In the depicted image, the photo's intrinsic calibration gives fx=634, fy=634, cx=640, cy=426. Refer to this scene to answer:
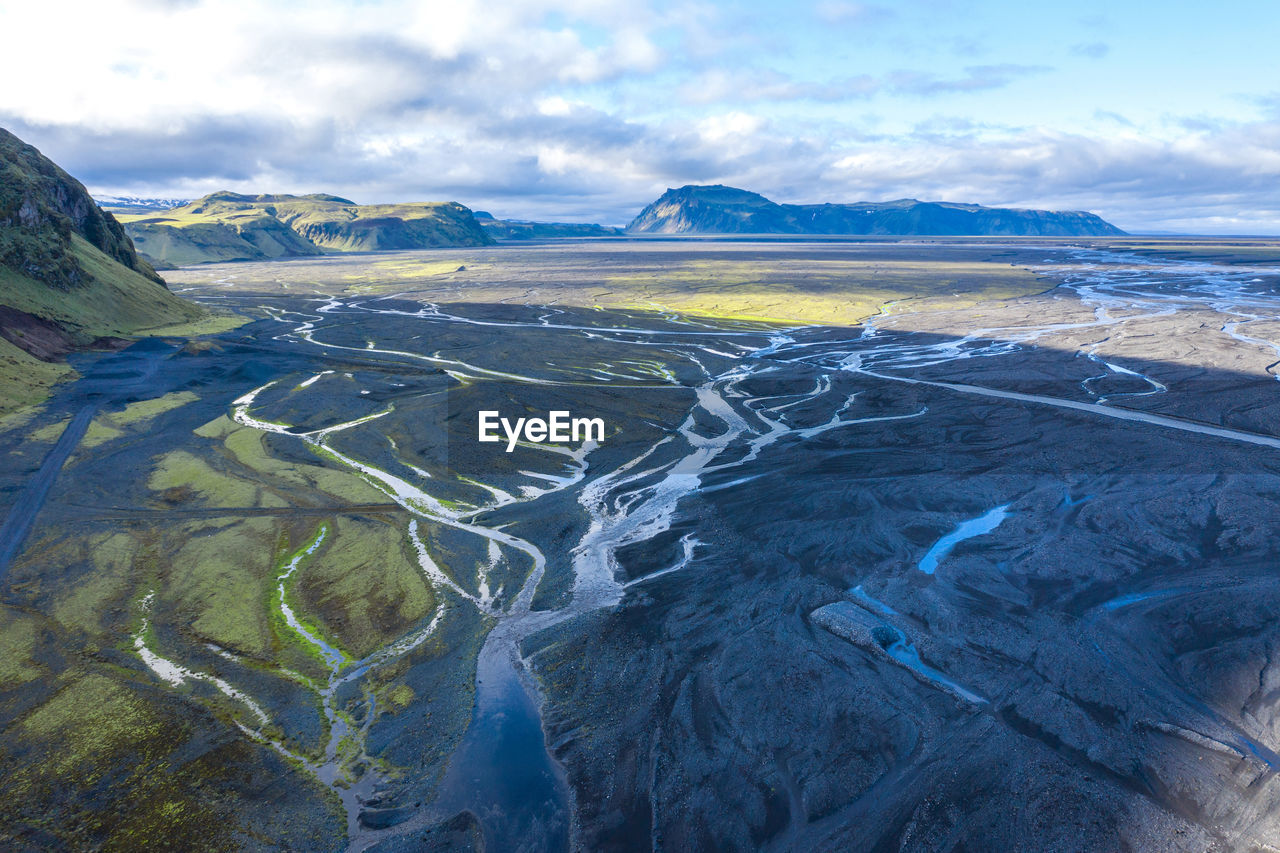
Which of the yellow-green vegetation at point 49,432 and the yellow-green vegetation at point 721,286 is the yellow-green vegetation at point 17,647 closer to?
the yellow-green vegetation at point 49,432

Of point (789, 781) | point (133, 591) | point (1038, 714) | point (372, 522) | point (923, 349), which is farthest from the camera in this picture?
point (923, 349)

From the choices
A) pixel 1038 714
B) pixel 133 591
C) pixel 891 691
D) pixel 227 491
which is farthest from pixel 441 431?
pixel 1038 714

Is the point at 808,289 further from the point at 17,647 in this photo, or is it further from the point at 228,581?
the point at 17,647

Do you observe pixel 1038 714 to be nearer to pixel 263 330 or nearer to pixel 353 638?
pixel 353 638

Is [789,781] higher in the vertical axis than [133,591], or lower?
lower

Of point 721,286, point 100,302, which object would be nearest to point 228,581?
point 100,302

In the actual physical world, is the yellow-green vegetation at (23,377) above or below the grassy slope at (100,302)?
below

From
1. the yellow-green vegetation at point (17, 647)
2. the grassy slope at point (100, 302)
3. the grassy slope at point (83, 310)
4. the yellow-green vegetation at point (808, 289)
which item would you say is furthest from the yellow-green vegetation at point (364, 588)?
the yellow-green vegetation at point (808, 289)
